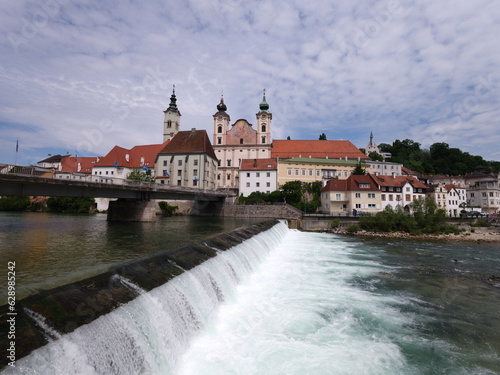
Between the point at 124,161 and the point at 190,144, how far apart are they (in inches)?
879

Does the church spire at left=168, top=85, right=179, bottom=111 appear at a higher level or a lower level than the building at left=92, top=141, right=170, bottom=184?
higher

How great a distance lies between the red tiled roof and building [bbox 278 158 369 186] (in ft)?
60.4

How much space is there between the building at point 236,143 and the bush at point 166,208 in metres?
18.8

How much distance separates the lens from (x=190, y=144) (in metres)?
60.2

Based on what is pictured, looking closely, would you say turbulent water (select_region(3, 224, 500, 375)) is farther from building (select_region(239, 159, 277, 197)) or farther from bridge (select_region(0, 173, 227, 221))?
building (select_region(239, 159, 277, 197))

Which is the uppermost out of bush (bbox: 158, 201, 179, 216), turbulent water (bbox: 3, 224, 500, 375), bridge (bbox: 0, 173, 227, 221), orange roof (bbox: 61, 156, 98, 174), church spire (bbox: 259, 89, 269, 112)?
church spire (bbox: 259, 89, 269, 112)

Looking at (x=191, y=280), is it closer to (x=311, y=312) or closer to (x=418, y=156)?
(x=311, y=312)

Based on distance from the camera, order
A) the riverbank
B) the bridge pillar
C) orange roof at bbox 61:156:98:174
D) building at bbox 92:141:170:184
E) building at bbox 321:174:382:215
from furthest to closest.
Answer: orange roof at bbox 61:156:98:174, building at bbox 92:141:170:184, building at bbox 321:174:382:215, the bridge pillar, the riverbank

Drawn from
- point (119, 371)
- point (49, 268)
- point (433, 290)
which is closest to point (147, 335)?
point (119, 371)

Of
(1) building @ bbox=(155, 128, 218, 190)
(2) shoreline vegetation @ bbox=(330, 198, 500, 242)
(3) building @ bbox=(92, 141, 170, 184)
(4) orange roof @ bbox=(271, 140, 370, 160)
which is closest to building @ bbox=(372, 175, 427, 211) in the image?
(2) shoreline vegetation @ bbox=(330, 198, 500, 242)

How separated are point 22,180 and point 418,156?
471 feet

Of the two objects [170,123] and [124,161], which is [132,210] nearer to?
[124,161]

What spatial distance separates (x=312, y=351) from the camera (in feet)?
20.4

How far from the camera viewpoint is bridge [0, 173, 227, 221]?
17094mm
